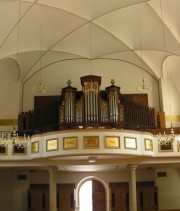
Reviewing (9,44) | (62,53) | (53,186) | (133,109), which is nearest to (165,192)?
(133,109)

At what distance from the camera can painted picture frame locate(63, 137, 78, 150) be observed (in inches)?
577

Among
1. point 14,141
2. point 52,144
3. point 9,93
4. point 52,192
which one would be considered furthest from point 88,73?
point 14,141

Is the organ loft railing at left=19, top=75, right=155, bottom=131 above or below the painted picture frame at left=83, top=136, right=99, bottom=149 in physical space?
above

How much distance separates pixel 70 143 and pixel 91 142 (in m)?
0.88

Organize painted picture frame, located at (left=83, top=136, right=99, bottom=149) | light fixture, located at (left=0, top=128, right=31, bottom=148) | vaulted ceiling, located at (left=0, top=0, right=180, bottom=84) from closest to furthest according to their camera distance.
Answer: light fixture, located at (left=0, top=128, right=31, bottom=148) < painted picture frame, located at (left=83, top=136, right=99, bottom=149) < vaulted ceiling, located at (left=0, top=0, right=180, bottom=84)

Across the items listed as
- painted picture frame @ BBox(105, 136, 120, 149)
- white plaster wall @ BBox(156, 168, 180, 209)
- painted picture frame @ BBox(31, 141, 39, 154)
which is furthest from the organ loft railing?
white plaster wall @ BBox(156, 168, 180, 209)

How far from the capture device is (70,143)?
1475 cm

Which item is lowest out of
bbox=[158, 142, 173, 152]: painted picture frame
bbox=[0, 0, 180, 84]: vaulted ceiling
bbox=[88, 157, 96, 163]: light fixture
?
bbox=[88, 157, 96, 163]: light fixture

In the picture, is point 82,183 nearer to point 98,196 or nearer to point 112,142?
point 98,196

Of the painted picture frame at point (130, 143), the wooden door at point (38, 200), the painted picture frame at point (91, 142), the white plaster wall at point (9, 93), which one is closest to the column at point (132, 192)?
the painted picture frame at point (130, 143)

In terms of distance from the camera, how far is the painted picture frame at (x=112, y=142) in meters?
14.7

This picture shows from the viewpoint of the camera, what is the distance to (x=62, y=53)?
1955 cm

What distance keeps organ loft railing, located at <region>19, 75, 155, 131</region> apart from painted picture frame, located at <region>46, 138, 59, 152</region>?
185cm

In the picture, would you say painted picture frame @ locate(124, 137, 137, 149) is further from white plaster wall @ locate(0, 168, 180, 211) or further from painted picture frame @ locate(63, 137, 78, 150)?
white plaster wall @ locate(0, 168, 180, 211)
